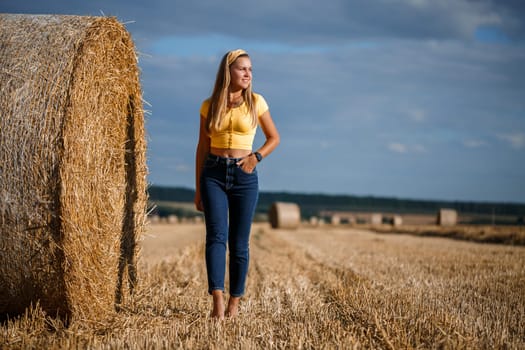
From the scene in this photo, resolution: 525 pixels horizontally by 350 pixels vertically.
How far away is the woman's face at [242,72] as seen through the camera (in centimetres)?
488

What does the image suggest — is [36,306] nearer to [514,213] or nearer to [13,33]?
[13,33]

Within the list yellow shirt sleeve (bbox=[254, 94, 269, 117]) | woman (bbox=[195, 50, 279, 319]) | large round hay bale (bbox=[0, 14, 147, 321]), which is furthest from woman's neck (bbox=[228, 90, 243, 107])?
large round hay bale (bbox=[0, 14, 147, 321])

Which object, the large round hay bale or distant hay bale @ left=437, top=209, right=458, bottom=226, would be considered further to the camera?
distant hay bale @ left=437, top=209, right=458, bottom=226

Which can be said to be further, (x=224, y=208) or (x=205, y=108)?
(x=205, y=108)

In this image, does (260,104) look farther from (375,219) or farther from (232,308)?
(375,219)

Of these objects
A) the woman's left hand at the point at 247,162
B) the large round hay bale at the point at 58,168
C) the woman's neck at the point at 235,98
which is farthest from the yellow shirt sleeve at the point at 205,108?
the large round hay bale at the point at 58,168

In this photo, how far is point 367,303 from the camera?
526 centimetres

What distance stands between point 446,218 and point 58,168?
80.2 feet

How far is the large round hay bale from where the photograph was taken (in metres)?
4.53

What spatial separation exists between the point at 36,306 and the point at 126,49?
234 centimetres

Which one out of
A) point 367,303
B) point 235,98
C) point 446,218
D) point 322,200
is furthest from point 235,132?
point 322,200

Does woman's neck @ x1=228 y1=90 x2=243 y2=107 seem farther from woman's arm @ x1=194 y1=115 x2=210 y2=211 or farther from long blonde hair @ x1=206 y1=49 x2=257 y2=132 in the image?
woman's arm @ x1=194 y1=115 x2=210 y2=211

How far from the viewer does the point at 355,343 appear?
390cm

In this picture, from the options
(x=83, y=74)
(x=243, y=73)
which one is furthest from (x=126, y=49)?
(x=243, y=73)
